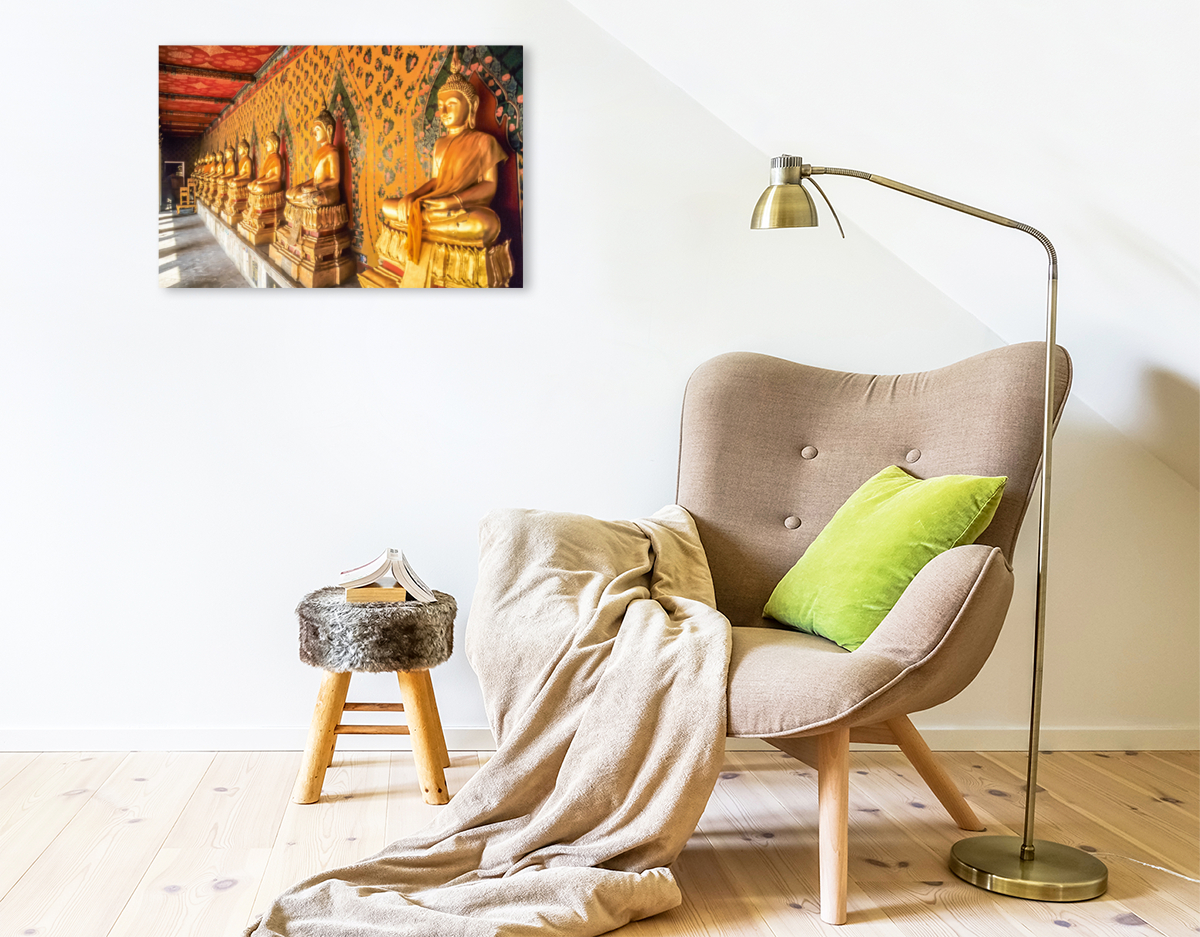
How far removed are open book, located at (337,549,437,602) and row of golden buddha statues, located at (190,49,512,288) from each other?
72 cm

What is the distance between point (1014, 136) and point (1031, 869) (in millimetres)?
1320

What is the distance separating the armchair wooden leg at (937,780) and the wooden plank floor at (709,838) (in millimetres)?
32

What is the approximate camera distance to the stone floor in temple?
2.46 meters

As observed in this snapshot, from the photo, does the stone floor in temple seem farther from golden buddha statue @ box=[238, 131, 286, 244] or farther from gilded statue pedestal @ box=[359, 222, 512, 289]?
gilded statue pedestal @ box=[359, 222, 512, 289]

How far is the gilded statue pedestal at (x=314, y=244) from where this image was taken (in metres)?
2.48

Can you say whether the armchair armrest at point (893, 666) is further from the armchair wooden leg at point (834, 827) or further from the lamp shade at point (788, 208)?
the lamp shade at point (788, 208)

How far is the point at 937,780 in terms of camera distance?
2053mm

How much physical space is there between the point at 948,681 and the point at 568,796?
2.15 ft

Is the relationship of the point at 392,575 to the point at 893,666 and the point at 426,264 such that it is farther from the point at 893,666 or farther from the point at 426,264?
the point at 893,666

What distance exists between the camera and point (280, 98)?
8.06 feet

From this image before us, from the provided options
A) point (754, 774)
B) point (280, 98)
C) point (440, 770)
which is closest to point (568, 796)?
point (440, 770)


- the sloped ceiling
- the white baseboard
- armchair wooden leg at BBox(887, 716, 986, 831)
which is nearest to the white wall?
the white baseboard

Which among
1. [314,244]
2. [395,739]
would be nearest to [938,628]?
[395,739]

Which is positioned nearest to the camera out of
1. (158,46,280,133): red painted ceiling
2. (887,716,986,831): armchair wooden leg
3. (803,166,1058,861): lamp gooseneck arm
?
(803,166,1058,861): lamp gooseneck arm
